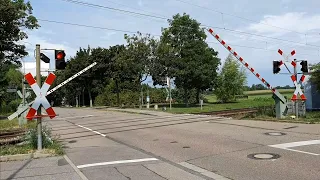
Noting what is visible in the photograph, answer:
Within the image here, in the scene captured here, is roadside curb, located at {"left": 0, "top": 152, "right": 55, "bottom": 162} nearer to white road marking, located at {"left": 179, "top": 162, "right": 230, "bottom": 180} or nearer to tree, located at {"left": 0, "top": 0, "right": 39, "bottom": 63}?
white road marking, located at {"left": 179, "top": 162, "right": 230, "bottom": 180}

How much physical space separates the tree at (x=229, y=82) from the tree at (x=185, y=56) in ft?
36.8

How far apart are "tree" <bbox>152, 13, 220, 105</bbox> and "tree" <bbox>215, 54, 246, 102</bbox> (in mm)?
11224

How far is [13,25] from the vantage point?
30.4 meters

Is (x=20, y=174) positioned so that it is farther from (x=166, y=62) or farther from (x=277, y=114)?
(x=166, y=62)

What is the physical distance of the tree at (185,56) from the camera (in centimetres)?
4375

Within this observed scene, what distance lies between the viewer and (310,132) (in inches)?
549

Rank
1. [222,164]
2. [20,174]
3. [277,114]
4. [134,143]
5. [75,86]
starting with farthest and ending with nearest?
[75,86], [277,114], [134,143], [222,164], [20,174]

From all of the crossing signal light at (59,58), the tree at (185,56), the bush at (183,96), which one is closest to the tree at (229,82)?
the bush at (183,96)

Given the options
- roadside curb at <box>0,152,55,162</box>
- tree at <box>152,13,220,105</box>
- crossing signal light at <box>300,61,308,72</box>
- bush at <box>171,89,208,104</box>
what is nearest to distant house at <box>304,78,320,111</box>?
crossing signal light at <box>300,61,308,72</box>

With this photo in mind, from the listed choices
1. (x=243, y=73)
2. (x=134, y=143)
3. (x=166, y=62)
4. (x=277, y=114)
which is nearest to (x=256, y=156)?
(x=134, y=143)

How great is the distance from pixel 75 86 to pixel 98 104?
29.2 ft

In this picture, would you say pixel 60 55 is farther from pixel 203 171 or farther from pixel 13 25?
pixel 13 25

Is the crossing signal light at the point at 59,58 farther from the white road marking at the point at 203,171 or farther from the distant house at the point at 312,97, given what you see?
the distant house at the point at 312,97

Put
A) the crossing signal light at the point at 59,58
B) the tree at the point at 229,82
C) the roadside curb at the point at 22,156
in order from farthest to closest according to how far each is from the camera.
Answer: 1. the tree at the point at 229,82
2. the crossing signal light at the point at 59,58
3. the roadside curb at the point at 22,156
